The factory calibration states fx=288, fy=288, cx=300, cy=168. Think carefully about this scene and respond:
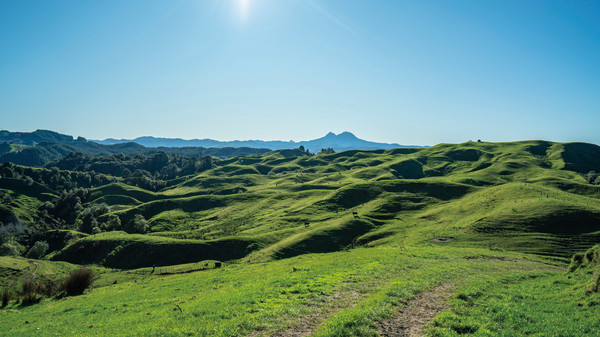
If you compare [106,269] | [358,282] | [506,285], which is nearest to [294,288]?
[358,282]

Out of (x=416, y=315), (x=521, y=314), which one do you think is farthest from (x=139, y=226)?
(x=521, y=314)

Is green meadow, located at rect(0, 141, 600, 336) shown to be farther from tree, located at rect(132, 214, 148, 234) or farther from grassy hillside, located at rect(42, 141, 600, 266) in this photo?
tree, located at rect(132, 214, 148, 234)

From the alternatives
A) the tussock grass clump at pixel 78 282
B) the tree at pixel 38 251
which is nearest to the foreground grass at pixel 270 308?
the tussock grass clump at pixel 78 282

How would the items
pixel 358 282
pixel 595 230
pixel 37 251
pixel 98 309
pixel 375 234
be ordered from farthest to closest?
pixel 37 251, pixel 375 234, pixel 595 230, pixel 98 309, pixel 358 282

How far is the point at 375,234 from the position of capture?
76.8m

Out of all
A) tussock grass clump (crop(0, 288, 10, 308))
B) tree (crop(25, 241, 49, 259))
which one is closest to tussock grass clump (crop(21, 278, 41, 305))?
tussock grass clump (crop(0, 288, 10, 308))

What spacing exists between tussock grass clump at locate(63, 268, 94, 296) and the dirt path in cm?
4873

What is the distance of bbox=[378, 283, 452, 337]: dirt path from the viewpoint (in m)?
15.7

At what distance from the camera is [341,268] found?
3484cm

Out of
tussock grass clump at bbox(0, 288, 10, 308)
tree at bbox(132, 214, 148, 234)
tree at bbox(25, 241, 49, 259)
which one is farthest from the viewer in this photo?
tree at bbox(132, 214, 148, 234)

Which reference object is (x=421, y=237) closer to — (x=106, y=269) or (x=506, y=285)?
(x=506, y=285)

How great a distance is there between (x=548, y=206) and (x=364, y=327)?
77345 millimetres

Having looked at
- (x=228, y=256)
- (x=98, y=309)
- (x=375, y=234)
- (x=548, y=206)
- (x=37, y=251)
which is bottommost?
(x=37, y=251)

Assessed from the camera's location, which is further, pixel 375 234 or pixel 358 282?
pixel 375 234
